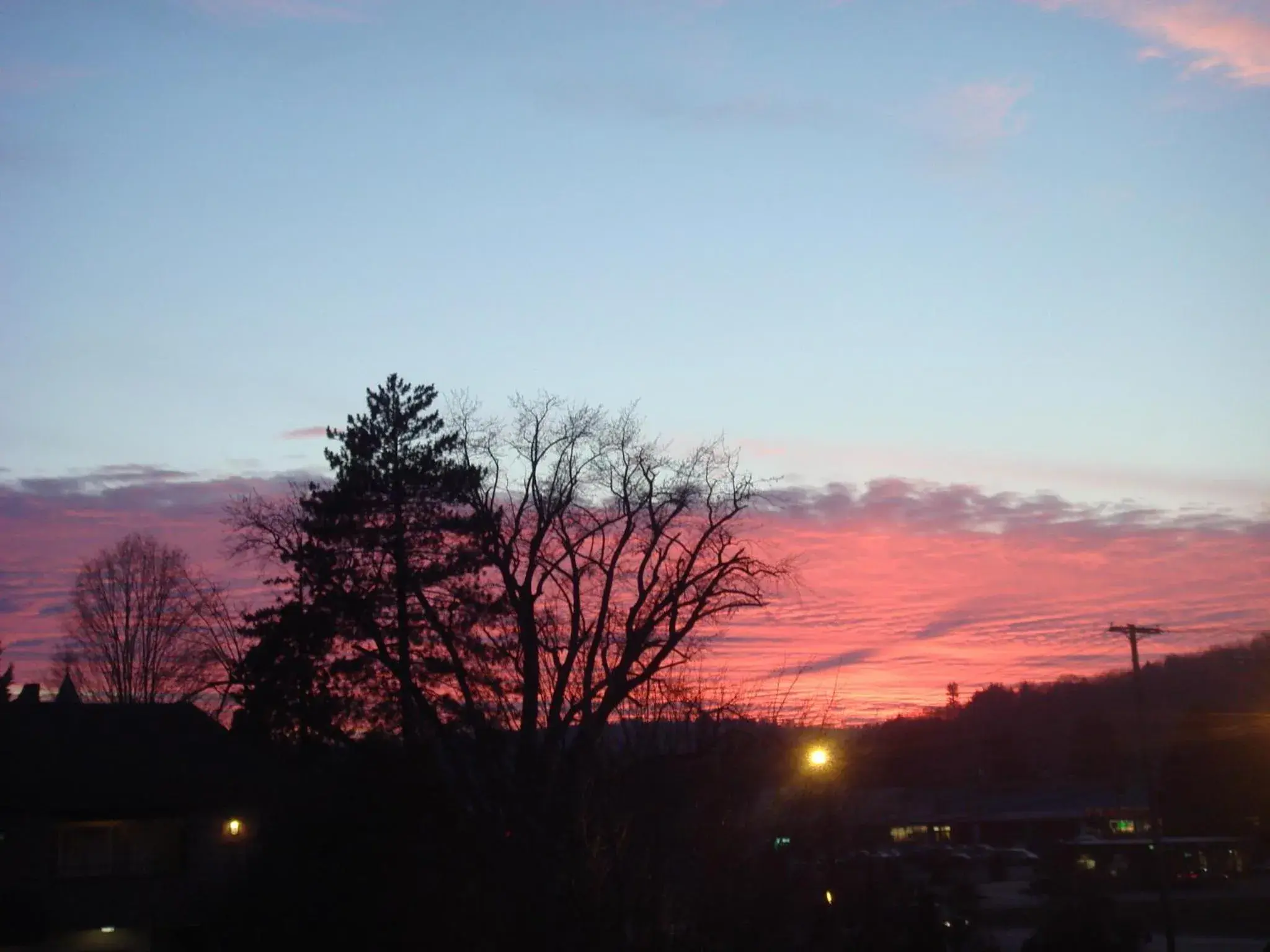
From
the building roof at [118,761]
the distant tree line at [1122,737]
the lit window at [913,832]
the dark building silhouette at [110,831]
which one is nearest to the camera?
the dark building silhouette at [110,831]

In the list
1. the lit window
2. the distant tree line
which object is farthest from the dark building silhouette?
the lit window

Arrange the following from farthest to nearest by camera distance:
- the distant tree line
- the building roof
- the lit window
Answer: the lit window, the distant tree line, the building roof

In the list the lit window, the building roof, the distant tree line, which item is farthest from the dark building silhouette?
the lit window

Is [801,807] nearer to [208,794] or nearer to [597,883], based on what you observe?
[597,883]

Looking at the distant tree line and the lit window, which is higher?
the distant tree line

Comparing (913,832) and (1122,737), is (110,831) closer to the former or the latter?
(1122,737)

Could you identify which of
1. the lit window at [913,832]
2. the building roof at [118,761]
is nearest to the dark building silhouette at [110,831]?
the building roof at [118,761]

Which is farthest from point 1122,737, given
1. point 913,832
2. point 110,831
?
point 110,831

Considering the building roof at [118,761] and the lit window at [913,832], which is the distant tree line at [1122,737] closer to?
the lit window at [913,832]

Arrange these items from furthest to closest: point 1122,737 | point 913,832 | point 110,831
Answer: point 913,832 → point 1122,737 → point 110,831

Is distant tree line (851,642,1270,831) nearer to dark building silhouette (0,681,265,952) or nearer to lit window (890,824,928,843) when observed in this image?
lit window (890,824,928,843)

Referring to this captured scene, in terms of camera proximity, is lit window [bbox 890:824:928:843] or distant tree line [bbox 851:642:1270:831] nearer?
distant tree line [bbox 851:642:1270:831]

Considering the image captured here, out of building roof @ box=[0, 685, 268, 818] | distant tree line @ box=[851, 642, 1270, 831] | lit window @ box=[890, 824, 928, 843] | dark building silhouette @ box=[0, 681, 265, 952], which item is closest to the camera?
dark building silhouette @ box=[0, 681, 265, 952]

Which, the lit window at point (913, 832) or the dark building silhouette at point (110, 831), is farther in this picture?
the lit window at point (913, 832)
